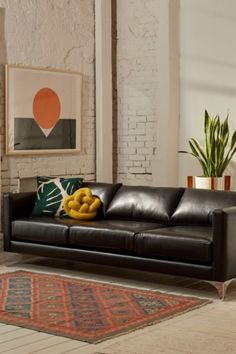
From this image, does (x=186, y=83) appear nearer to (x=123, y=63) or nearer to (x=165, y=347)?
(x=123, y=63)

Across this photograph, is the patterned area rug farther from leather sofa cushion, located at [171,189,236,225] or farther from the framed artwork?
the framed artwork

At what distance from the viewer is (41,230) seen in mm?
6098

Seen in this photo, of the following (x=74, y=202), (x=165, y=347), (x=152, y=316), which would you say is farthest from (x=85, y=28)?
(x=165, y=347)

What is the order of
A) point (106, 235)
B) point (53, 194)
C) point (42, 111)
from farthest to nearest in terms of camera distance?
point (42, 111) < point (53, 194) < point (106, 235)

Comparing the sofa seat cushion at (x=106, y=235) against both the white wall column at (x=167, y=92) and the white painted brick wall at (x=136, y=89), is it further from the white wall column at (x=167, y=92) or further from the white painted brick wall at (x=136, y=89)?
the white painted brick wall at (x=136, y=89)

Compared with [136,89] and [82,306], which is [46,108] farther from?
[82,306]

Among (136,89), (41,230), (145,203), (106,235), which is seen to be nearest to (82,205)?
(41,230)

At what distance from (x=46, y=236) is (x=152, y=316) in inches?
70.6

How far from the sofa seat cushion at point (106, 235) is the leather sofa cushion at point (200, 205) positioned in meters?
0.23

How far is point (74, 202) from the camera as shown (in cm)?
630

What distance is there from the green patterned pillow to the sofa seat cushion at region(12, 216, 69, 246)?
151 mm

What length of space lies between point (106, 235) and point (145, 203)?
65 cm

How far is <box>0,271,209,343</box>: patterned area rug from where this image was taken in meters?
4.26

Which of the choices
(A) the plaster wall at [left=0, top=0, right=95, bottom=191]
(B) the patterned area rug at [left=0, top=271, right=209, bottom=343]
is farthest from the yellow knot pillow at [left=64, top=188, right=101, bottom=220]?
(A) the plaster wall at [left=0, top=0, right=95, bottom=191]
